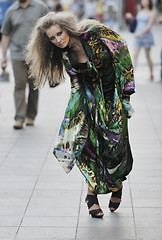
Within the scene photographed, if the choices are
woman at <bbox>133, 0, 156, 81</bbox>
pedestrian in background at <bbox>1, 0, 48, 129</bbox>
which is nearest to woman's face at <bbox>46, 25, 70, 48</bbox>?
pedestrian in background at <bbox>1, 0, 48, 129</bbox>

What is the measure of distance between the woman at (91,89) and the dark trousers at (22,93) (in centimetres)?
322

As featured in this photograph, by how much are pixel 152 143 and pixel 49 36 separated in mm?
3107

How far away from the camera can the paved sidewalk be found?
407cm

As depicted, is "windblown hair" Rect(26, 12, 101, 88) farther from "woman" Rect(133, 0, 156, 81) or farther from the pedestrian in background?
"woman" Rect(133, 0, 156, 81)

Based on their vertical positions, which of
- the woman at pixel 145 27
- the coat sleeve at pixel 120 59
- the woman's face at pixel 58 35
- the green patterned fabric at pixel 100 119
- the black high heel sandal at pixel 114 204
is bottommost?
the woman at pixel 145 27

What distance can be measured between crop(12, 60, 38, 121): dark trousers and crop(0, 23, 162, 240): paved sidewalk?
0.21m

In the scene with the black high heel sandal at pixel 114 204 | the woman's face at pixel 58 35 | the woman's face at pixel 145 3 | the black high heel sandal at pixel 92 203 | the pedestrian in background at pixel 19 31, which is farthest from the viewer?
the woman's face at pixel 145 3

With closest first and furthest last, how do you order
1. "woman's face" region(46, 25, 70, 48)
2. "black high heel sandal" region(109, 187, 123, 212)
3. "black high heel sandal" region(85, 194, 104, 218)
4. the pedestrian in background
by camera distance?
"woman's face" region(46, 25, 70, 48) → "black high heel sandal" region(85, 194, 104, 218) → "black high heel sandal" region(109, 187, 123, 212) → the pedestrian in background

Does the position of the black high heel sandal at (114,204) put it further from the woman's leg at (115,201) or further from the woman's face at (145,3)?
the woman's face at (145,3)

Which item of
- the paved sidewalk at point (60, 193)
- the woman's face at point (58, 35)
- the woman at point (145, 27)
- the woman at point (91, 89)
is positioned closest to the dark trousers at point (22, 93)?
the paved sidewalk at point (60, 193)

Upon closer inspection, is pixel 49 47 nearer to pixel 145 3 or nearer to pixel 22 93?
pixel 22 93

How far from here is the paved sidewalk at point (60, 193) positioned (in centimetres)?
407

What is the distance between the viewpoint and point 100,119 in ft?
13.8

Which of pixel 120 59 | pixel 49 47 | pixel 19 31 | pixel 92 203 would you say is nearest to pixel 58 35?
pixel 49 47
